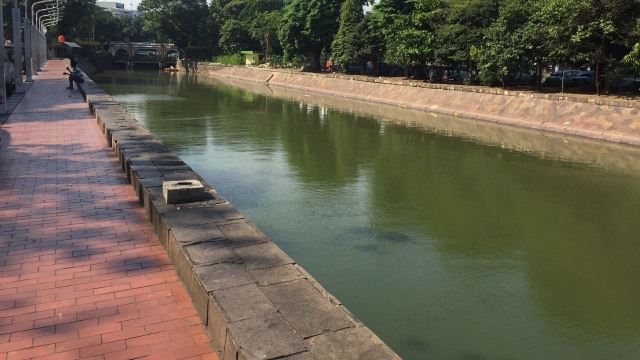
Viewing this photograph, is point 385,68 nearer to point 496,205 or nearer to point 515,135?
point 515,135

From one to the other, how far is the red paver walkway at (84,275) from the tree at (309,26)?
35066mm

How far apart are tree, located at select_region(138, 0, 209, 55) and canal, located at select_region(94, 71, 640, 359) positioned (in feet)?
169

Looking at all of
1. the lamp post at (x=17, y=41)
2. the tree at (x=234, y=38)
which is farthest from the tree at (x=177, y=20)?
the lamp post at (x=17, y=41)

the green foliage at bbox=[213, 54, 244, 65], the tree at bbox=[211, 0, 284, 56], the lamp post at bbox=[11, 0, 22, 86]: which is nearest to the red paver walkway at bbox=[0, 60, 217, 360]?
the lamp post at bbox=[11, 0, 22, 86]

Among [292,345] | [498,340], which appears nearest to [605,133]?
[498,340]

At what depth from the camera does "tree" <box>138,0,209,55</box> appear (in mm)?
63625

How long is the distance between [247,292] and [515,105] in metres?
19.2

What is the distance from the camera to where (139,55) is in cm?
7312

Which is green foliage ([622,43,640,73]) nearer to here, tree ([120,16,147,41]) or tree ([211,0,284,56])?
tree ([211,0,284,56])

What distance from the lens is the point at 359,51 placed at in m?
36.1

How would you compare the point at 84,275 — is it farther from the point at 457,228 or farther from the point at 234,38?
the point at 234,38

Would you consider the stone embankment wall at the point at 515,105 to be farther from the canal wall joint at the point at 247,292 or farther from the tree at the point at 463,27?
the canal wall joint at the point at 247,292

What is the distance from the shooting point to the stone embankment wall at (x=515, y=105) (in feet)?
56.0

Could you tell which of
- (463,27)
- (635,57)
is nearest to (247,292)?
(635,57)
